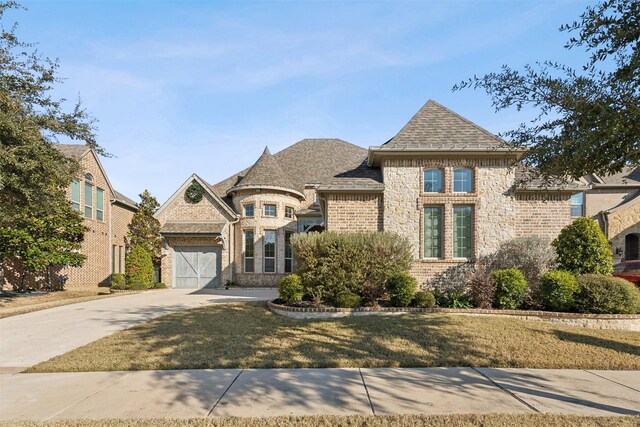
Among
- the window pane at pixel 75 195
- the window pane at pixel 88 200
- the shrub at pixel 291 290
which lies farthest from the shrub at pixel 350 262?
the window pane at pixel 88 200

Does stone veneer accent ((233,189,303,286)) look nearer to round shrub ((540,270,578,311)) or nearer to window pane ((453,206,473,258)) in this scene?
window pane ((453,206,473,258))

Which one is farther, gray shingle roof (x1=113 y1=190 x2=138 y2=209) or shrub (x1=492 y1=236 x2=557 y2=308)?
gray shingle roof (x1=113 y1=190 x2=138 y2=209)

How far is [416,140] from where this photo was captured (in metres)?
13.1

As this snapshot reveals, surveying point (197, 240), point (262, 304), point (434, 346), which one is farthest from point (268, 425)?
point (197, 240)

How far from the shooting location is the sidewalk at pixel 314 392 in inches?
180

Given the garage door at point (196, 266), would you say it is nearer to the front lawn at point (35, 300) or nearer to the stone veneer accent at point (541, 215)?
the front lawn at point (35, 300)

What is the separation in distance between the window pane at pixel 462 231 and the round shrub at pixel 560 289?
3.02m

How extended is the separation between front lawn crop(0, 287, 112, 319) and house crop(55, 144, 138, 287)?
159 centimetres

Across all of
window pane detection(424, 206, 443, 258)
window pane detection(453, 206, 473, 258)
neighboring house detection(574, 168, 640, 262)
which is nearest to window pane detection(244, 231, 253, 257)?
window pane detection(424, 206, 443, 258)

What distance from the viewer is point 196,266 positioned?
2234 cm

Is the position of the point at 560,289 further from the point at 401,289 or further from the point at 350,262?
the point at 350,262

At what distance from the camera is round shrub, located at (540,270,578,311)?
980 centimetres

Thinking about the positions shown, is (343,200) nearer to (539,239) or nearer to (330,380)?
(539,239)

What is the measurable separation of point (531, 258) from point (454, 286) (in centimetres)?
248
